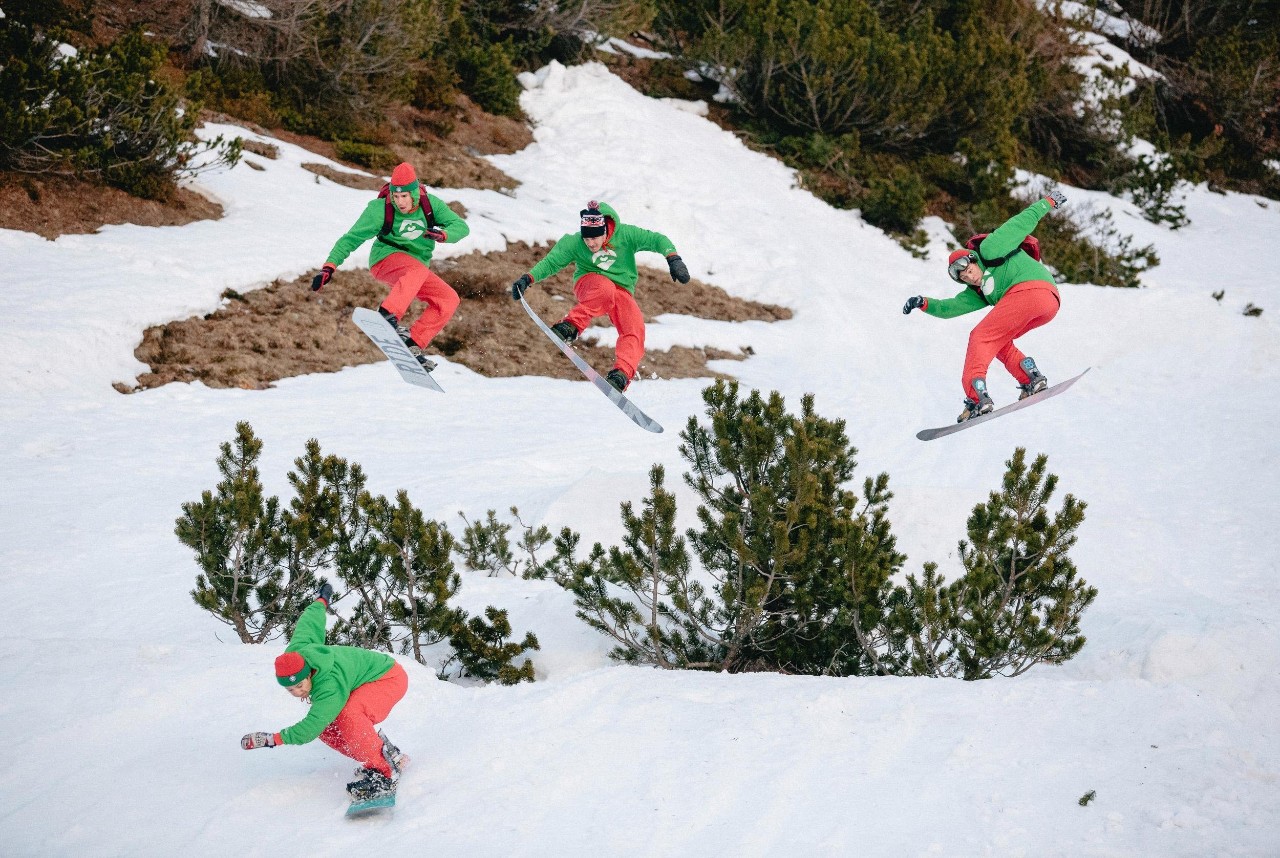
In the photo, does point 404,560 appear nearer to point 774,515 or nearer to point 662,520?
point 662,520

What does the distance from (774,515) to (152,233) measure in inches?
378

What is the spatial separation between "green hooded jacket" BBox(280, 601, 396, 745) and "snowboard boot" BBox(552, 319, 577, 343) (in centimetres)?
408

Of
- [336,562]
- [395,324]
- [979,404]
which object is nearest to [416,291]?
[395,324]

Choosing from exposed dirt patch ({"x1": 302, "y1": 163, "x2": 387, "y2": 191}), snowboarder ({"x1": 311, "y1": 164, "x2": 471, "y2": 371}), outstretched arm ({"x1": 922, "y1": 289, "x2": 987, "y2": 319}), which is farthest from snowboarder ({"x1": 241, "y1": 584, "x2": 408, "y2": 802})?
exposed dirt patch ({"x1": 302, "y1": 163, "x2": 387, "y2": 191})

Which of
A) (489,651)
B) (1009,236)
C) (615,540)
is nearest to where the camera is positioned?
(489,651)

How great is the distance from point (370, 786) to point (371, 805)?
0.25 feet

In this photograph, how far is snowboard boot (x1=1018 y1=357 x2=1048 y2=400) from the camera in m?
7.31

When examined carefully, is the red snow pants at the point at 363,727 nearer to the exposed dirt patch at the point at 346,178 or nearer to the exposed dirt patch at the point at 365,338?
the exposed dirt patch at the point at 365,338

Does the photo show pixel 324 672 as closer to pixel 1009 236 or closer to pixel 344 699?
pixel 344 699

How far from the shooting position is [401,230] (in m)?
7.67

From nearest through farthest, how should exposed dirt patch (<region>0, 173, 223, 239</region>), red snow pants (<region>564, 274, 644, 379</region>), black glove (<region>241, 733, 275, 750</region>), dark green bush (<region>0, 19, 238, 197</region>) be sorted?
black glove (<region>241, 733, 275, 750</region>) → red snow pants (<region>564, 274, 644, 379</region>) → dark green bush (<region>0, 19, 238, 197</region>) → exposed dirt patch (<region>0, 173, 223, 239</region>)

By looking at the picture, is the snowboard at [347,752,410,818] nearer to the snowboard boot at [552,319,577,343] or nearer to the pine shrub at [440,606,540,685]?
the pine shrub at [440,606,540,685]

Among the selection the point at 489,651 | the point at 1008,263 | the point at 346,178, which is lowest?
the point at 489,651

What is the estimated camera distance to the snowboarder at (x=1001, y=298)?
7.08 metres
